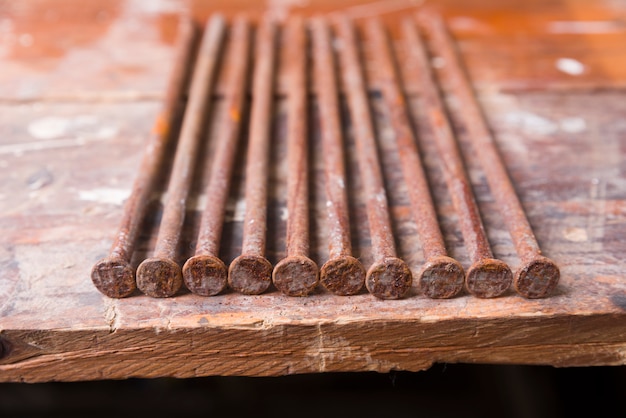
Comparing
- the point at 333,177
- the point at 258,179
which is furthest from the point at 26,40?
the point at 333,177

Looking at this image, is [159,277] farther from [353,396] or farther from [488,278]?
[353,396]

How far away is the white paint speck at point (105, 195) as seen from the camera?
2.05m

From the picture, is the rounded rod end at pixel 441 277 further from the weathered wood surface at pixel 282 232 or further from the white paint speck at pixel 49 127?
the white paint speck at pixel 49 127

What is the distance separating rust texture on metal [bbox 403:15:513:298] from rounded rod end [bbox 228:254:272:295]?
1.49ft

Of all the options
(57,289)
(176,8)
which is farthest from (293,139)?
(176,8)

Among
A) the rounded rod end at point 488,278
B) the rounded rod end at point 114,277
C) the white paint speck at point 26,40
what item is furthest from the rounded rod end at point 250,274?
the white paint speck at point 26,40

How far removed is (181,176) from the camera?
6.57ft

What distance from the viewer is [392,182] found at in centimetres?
210

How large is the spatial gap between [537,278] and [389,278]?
33cm

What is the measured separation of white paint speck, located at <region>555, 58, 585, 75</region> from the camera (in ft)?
9.16

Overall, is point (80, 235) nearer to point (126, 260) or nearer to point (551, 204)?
point (126, 260)

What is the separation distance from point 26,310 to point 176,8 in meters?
2.11

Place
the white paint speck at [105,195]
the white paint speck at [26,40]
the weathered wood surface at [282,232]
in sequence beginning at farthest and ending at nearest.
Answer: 1. the white paint speck at [26,40]
2. the white paint speck at [105,195]
3. the weathered wood surface at [282,232]

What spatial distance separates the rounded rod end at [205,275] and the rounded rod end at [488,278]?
0.56 m
